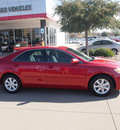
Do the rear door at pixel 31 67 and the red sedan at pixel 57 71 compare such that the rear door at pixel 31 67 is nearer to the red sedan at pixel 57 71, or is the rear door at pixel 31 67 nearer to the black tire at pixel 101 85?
the red sedan at pixel 57 71

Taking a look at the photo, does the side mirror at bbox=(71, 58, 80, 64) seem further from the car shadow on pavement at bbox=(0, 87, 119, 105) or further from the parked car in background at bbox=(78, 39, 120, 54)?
the parked car in background at bbox=(78, 39, 120, 54)

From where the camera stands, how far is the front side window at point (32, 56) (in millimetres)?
4809

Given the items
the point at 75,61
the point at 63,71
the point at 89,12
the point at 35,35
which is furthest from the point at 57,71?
the point at 35,35

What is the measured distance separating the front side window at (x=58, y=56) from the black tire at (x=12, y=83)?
1.32 metres

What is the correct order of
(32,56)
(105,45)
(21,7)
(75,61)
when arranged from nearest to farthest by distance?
(75,61) → (32,56) → (105,45) → (21,7)

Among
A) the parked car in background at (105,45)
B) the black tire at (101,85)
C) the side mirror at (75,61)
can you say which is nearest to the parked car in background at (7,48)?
the parked car in background at (105,45)

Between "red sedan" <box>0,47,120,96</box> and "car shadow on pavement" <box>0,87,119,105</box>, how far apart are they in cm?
23

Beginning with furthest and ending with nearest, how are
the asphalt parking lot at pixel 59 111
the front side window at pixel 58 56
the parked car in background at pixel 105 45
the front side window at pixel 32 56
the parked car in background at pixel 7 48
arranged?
the parked car in background at pixel 7 48 < the parked car in background at pixel 105 45 < the front side window at pixel 32 56 < the front side window at pixel 58 56 < the asphalt parking lot at pixel 59 111

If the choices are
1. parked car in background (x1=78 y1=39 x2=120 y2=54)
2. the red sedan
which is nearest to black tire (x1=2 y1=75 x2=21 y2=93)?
the red sedan

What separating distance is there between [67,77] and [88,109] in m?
1.16

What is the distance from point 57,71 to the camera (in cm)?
454

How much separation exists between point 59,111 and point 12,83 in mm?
2071

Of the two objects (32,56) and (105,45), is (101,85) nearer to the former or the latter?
(32,56)

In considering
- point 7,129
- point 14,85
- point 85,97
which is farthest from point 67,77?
point 7,129
